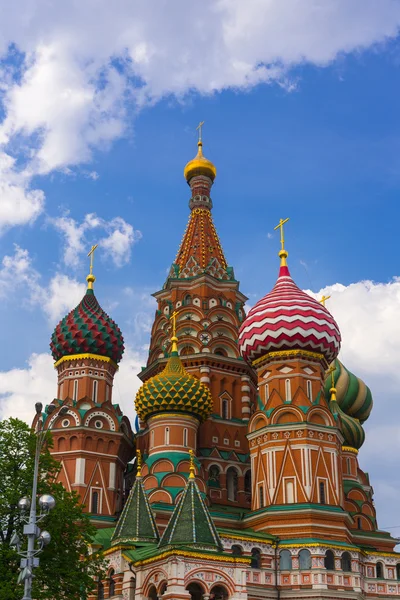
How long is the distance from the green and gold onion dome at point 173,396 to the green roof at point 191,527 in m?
7.70

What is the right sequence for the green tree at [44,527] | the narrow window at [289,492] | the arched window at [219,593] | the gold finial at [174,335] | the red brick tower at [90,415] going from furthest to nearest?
the gold finial at [174,335] < the red brick tower at [90,415] < the narrow window at [289,492] < the arched window at [219,593] < the green tree at [44,527]

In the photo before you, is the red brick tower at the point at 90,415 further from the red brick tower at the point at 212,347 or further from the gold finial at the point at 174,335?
the gold finial at the point at 174,335

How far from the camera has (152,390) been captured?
31797mm

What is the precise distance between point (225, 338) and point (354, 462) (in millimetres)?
7338

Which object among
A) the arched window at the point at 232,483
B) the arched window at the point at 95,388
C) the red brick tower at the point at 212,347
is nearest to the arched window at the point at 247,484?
the red brick tower at the point at 212,347

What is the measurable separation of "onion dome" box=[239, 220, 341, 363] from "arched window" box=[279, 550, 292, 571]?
7.34m

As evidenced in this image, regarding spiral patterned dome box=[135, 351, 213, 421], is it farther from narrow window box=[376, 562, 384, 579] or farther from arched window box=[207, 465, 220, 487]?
narrow window box=[376, 562, 384, 579]

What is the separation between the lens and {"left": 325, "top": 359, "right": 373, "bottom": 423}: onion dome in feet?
123

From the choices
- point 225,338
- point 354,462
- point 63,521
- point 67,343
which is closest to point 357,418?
point 354,462

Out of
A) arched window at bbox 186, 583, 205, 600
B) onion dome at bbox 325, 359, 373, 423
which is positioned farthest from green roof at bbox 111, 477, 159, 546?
onion dome at bbox 325, 359, 373, 423

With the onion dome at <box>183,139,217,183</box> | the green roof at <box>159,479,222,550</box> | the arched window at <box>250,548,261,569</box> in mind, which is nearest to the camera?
the green roof at <box>159,479,222,550</box>

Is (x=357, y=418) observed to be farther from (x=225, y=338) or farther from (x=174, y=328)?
(x=174, y=328)

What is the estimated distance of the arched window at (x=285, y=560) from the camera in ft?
93.6

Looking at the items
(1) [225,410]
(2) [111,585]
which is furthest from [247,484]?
(2) [111,585]
